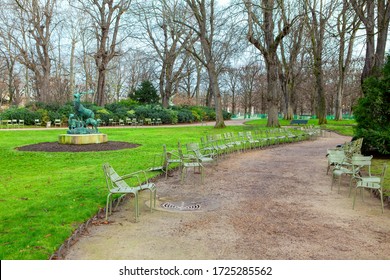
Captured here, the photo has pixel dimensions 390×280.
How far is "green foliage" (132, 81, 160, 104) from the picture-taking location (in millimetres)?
45156

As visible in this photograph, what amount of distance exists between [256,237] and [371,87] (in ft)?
35.2

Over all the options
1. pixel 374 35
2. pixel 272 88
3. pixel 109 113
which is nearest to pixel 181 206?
pixel 374 35

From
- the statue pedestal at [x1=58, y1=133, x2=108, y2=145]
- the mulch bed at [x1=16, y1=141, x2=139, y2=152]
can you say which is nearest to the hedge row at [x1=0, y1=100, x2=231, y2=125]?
the statue pedestal at [x1=58, y1=133, x2=108, y2=145]

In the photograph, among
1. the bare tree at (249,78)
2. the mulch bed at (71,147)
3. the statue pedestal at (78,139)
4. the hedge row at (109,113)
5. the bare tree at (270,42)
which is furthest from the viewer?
the bare tree at (249,78)

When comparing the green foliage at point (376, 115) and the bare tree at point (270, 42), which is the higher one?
the bare tree at point (270, 42)

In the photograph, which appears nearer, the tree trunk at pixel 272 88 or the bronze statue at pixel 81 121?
the bronze statue at pixel 81 121

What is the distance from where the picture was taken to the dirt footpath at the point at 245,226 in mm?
4613

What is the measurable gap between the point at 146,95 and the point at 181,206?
39240 millimetres

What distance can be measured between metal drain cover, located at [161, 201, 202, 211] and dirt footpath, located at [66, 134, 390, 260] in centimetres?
2

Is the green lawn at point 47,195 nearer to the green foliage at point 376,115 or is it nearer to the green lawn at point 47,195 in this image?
the green lawn at point 47,195

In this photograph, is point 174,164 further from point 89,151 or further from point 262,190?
point 89,151

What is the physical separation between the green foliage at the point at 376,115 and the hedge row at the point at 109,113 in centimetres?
2576

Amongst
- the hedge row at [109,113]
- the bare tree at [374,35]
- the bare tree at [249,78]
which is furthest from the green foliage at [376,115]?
the bare tree at [249,78]
